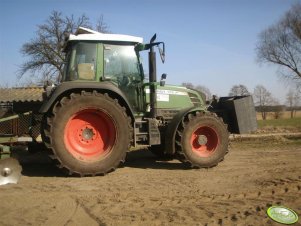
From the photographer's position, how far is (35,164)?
26.2 feet

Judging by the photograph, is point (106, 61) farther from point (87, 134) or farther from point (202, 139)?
point (202, 139)

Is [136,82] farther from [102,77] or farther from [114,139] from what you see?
[114,139]

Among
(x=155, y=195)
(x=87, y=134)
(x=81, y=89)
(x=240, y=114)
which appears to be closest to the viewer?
(x=155, y=195)

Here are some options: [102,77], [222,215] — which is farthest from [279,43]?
[222,215]

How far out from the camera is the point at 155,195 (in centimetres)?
523

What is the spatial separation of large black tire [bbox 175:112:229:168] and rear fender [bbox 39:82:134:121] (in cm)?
116

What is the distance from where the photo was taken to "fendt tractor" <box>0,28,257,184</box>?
6355 mm

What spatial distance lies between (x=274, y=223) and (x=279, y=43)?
32893 mm

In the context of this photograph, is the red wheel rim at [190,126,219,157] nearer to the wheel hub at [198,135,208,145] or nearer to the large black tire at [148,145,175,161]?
the wheel hub at [198,135,208,145]

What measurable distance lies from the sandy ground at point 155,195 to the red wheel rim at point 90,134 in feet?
1.69

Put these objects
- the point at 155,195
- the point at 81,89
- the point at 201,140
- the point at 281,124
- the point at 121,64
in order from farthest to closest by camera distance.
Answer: the point at 281,124
the point at 201,140
the point at 121,64
the point at 81,89
the point at 155,195

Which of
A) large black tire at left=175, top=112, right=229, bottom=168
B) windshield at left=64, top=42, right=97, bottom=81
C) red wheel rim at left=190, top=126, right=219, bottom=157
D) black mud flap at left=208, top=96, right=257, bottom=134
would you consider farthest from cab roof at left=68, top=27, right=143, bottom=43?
black mud flap at left=208, top=96, right=257, bottom=134

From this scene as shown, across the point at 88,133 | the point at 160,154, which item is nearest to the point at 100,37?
the point at 88,133

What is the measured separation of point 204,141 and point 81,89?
9.18 feet
